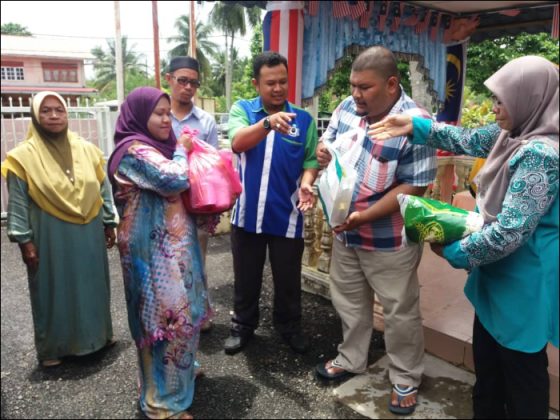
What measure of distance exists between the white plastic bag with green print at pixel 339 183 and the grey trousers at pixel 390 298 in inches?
12.9

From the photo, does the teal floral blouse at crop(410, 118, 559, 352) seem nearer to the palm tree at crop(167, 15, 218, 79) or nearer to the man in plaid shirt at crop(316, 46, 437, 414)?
the man in plaid shirt at crop(316, 46, 437, 414)

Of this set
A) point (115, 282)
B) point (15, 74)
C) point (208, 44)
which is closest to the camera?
point (115, 282)

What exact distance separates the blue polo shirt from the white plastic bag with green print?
1.59 ft

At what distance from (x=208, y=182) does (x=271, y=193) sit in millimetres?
665

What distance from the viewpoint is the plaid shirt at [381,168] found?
2.08 m

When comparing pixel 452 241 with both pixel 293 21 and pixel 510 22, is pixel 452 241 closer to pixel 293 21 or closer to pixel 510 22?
pixel 293 21

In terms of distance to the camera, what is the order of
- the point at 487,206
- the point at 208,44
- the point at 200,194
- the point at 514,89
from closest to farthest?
the point at 514,89 < the point at 487,206 < the point at 200,194 < the point at 208,44

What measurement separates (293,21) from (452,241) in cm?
378

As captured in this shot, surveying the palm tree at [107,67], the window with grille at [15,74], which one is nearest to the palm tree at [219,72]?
the palm tree at [107,67]

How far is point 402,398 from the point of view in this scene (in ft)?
7.27

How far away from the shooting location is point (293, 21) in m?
4.59

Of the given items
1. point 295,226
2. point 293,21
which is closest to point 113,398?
point 295,226

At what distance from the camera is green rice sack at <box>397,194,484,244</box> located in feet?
4.61

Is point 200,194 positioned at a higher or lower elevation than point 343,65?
lower
